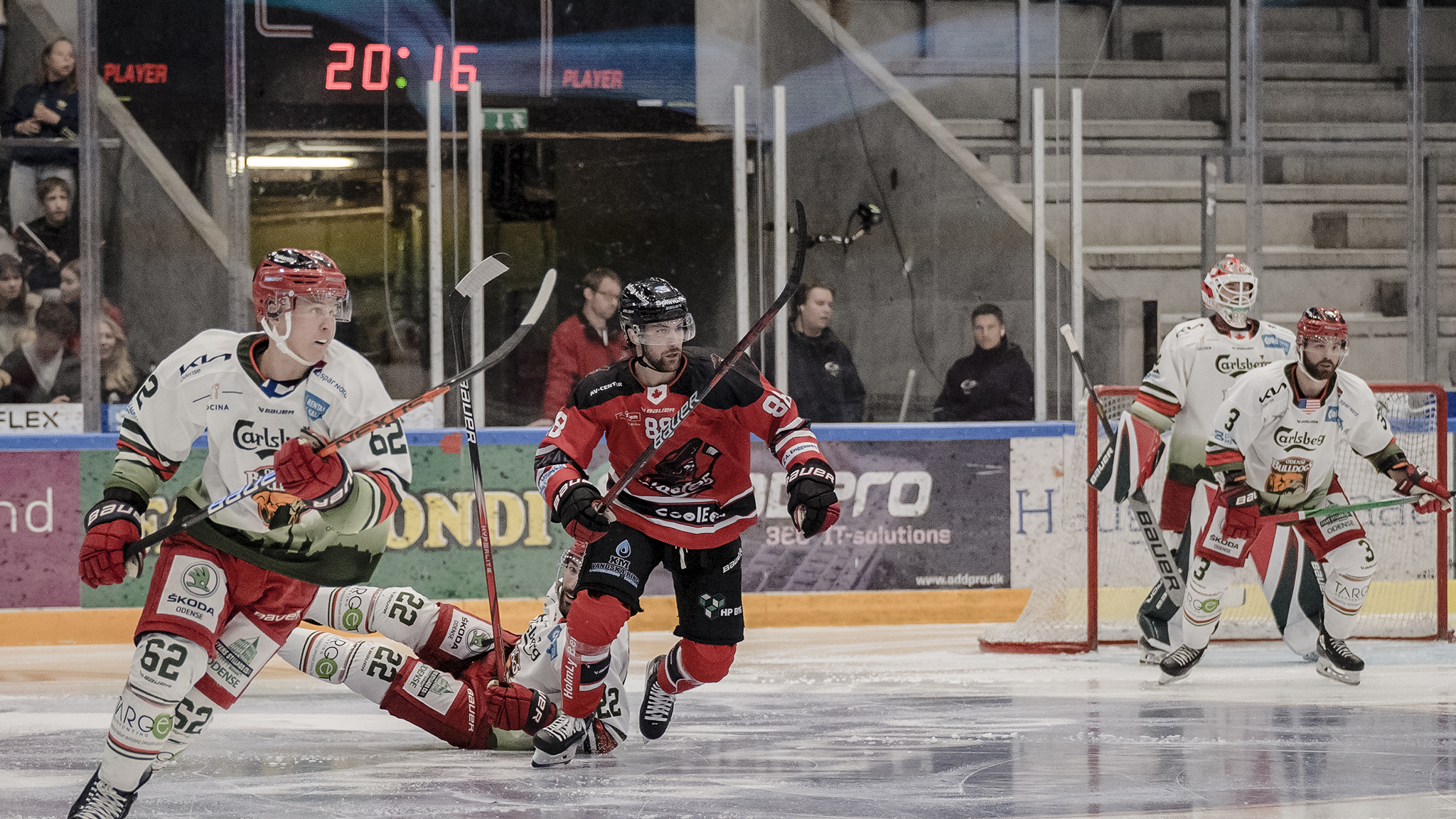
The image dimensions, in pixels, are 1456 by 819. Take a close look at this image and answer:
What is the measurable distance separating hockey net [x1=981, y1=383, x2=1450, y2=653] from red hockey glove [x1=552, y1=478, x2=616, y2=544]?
2570 mm

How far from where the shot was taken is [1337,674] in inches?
211

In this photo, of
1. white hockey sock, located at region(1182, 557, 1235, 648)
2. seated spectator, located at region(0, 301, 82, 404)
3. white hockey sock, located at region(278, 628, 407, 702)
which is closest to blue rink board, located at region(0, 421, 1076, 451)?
seated spectator, located at region(0, 301, 82, 404)

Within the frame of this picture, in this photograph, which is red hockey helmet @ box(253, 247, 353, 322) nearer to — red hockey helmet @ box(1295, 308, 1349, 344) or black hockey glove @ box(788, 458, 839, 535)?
black hockey glove @ box(788, 458, 839, 535)

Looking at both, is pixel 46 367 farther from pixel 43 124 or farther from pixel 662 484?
pixel 662 484

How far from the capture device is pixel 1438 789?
3.78 metres

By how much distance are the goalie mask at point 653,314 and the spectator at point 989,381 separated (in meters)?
3.09

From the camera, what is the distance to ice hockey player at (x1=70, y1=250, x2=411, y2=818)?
341 cm

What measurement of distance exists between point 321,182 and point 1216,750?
13.7ft

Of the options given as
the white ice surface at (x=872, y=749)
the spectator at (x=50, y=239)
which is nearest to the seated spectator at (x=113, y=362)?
the spectator at (x=50, y=239)

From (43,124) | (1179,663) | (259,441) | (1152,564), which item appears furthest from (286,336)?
(1152,564)

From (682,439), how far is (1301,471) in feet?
7.51

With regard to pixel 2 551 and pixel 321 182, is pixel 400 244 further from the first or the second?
pixel 2 551

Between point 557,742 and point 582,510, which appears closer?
point 582,510

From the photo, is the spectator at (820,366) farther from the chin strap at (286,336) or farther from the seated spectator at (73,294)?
the chin strap at (286,336)
